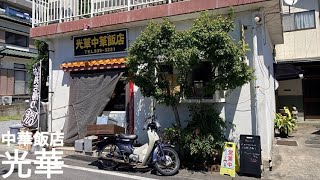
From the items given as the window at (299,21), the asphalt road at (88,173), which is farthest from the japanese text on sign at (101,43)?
the window at (299,21)

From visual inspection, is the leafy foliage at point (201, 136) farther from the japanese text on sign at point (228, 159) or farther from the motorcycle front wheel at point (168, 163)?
the motorcycle front wheel at point (168, 163)

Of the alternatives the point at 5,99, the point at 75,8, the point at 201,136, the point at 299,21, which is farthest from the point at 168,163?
the point at 5,99

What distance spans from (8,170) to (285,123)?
10.8m

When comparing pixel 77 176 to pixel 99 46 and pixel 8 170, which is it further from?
pixel 99 46

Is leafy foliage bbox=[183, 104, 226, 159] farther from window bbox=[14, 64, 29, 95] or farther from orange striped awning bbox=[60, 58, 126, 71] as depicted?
window bbox=[14, 64, 29, 95]

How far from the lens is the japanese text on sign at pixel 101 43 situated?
10625 millimetres

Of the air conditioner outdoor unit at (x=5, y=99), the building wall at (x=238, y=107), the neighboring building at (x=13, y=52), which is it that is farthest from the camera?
the neighboring building at (x=13, y=52)

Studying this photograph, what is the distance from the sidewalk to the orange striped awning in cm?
595

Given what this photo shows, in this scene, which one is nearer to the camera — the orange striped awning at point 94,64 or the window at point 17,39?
the orange striped awning at point 94,64

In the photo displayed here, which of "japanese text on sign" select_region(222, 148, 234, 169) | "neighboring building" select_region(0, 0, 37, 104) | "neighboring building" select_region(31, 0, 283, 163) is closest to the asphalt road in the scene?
"japanese text on sign" select_region(222, 148, 234, 169)

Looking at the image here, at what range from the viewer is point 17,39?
31797mm

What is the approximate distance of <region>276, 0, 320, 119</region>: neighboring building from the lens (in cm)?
1742

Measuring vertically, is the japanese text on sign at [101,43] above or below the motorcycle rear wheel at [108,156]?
above

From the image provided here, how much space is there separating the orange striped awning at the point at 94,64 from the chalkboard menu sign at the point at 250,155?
16.1 feet
